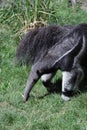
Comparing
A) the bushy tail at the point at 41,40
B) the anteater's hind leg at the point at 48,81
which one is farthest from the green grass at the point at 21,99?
the bushy tail at the point at 41,40

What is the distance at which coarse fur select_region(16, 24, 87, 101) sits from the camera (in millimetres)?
6562

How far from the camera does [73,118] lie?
610 centimetres

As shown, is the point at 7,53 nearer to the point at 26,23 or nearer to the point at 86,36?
the point at 26,23

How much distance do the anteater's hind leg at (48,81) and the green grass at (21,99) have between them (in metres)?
0.10

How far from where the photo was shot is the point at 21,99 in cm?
676

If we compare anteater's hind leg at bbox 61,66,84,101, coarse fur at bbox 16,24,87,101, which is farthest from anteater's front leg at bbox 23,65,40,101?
anteater's hind leg at bbox 61,66,84,101

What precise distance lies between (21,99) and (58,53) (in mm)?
917

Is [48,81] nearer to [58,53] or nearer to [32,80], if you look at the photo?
[32,80]

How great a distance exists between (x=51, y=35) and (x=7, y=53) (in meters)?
1.74

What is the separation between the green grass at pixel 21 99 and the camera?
6.02 metres

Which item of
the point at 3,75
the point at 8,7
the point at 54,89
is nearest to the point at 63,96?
the point at 54,89

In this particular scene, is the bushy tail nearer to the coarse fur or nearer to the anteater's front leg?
the coarse fur

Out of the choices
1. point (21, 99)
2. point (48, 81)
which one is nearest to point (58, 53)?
point (48, 81)

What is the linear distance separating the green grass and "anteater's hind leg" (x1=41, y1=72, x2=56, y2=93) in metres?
0.10
